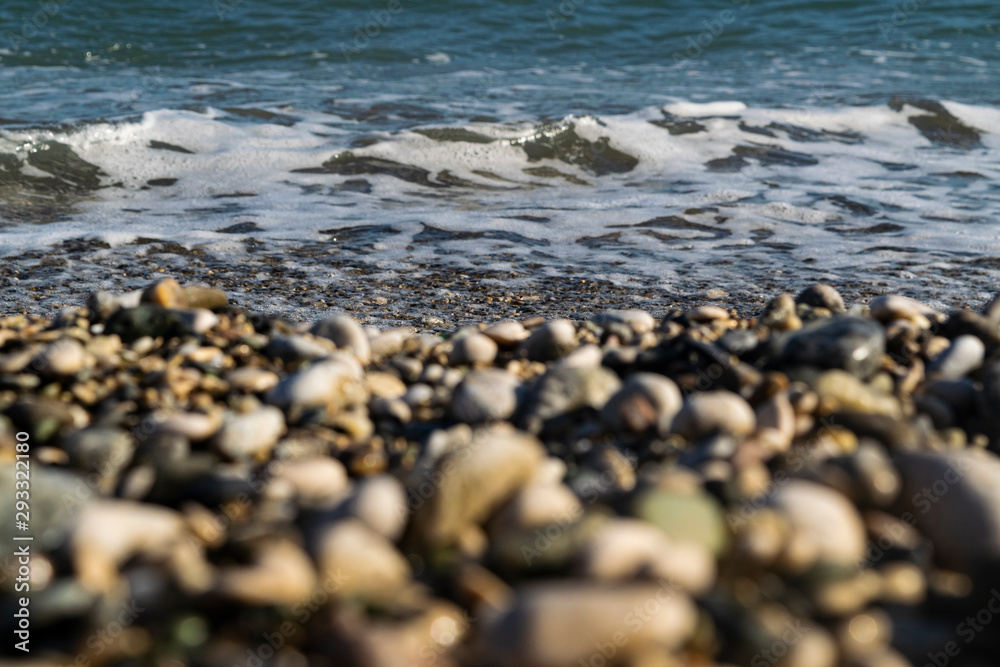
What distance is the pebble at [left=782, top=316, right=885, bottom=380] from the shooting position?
214 centimetres

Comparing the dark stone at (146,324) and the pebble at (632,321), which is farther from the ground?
the dark stone at (146,324)

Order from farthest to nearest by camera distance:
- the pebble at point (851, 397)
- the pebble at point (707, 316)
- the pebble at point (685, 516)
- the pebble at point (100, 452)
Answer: the pebble at point (707, 316) < the pebble at point (851, 397) < the pebble at point (100, 452) < the pebble at point (685, 516)

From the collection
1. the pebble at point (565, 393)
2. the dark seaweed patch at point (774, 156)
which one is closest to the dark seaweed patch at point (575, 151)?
the dark seaweed patch at point (774, 156)

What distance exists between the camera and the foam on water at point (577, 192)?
4.74 m

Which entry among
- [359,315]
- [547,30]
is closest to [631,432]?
[359,315]

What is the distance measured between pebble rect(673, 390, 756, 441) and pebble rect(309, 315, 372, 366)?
104 cm

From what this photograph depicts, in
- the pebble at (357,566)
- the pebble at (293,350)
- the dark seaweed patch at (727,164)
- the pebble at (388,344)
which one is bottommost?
the dark seaweed patch at (727,164)

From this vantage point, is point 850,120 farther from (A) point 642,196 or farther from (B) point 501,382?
(B) point 501,382

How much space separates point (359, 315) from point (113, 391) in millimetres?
1737

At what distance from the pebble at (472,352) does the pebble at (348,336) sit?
0.82 ft

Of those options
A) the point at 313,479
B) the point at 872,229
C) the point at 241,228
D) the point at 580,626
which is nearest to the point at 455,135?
the point at 241,228

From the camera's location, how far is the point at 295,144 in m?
7.11

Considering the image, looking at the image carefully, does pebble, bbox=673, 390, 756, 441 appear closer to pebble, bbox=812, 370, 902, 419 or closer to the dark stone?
pebble, bbox=812, 370, 902, 419

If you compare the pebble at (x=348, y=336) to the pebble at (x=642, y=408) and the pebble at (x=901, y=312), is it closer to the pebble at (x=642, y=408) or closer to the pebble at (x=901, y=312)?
the pebble at (x=642, y=408)
